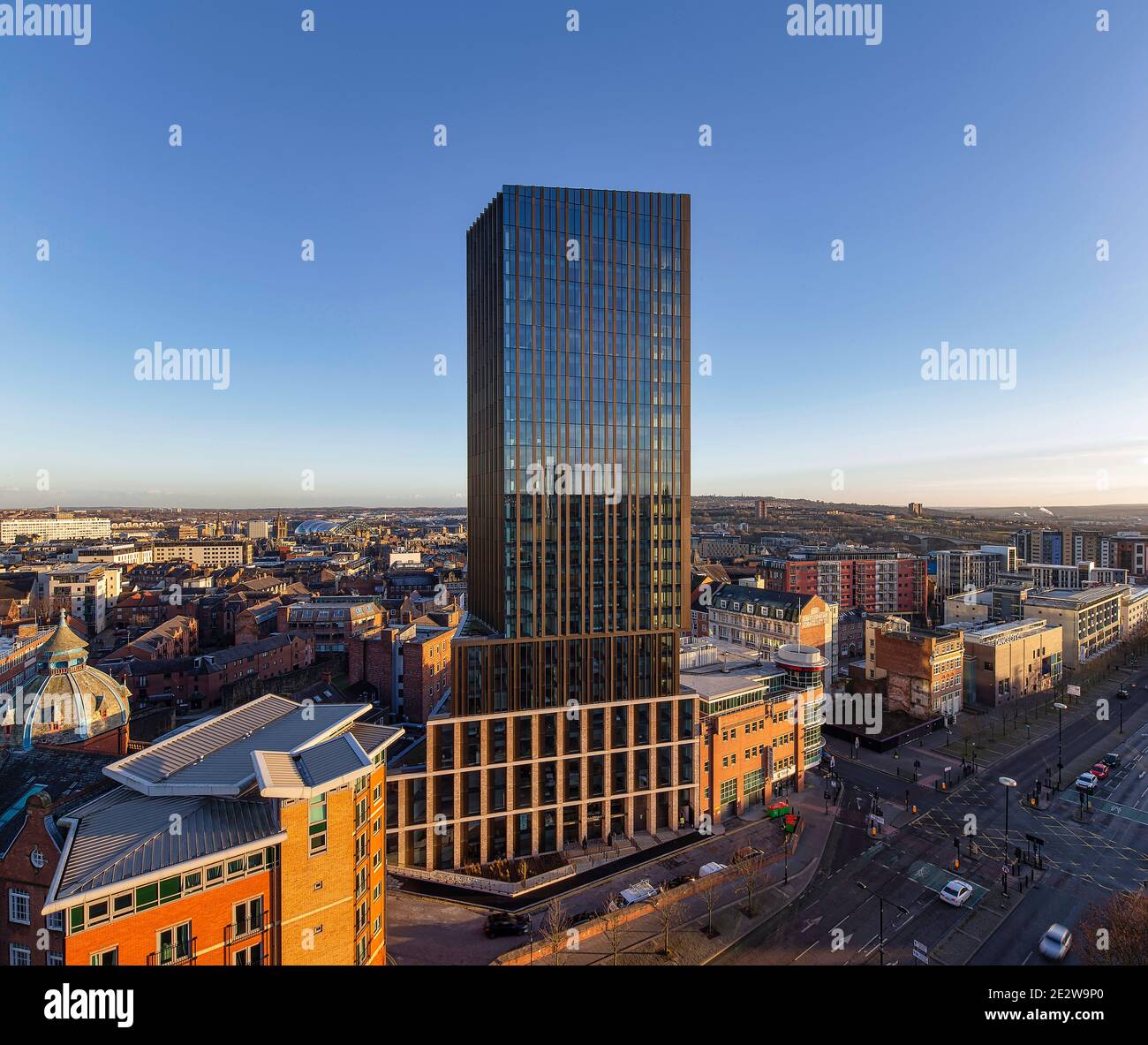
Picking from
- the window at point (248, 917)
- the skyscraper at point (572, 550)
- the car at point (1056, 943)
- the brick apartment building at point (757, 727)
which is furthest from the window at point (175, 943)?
the car at point (1056, 943)

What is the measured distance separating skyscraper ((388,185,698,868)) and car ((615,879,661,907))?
6.75 meters

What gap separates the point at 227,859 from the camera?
23.0m

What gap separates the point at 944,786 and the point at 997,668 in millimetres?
30290

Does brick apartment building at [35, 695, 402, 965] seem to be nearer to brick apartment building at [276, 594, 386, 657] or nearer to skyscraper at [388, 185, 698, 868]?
skyscraper at [388, 185, 698, 868]

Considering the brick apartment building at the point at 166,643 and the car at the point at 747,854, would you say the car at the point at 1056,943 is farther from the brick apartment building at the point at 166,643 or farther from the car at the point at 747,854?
the brick apartment building at the point at 166,643

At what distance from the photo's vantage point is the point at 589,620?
4516 cm

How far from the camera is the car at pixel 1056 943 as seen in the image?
32219 millimetres

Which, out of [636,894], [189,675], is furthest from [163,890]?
[189,675]

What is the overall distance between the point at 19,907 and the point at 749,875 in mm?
35818

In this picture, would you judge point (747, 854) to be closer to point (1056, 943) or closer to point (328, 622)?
point (1056, 943)

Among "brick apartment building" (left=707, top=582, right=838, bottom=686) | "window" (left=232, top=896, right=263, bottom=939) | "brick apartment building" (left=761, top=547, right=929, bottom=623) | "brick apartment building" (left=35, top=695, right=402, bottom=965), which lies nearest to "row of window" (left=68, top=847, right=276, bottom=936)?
"brick apartment building" (left=35, top=695, right=402, bottom=965)

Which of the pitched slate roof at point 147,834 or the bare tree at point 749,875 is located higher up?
the pitched slate roof at point 147,834

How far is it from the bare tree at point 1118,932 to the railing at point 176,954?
38.5 m

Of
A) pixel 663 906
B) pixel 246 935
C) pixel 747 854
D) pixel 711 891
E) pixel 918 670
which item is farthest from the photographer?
pixel 918 670
